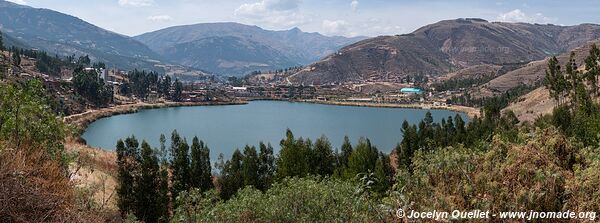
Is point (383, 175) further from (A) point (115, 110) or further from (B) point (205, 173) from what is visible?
(A) point (115, 110)

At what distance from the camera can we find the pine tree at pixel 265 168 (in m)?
37.9

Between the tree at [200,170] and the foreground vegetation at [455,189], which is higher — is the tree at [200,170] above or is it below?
below

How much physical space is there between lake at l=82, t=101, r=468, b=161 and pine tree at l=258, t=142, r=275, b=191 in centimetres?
1868

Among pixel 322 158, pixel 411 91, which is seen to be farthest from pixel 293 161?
pixel 411 91

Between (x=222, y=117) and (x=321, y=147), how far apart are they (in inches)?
3022

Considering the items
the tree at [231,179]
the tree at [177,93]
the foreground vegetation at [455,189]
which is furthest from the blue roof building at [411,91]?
the foreground vegetation at [455,189]

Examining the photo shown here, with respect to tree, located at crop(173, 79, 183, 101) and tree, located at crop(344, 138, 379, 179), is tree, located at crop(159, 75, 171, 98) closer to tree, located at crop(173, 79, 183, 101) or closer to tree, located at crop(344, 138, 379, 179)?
tree, located at crop(173, 79, 183, 101)

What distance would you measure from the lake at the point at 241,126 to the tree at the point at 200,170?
2016 cm

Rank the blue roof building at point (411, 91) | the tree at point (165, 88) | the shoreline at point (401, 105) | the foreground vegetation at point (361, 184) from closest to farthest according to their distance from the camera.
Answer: the foreground vegetation at point (361, 184) < the shoreline at point (401, 105) < the tree at point (165, 88) < the blue roof building at point (411, 91)

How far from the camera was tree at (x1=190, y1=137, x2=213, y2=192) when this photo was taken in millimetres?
36375

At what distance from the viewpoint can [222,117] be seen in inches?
4437

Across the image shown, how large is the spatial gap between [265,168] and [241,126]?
54.8 m

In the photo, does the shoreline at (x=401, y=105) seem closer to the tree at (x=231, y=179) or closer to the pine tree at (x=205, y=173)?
the tree at (x=231, y=179)

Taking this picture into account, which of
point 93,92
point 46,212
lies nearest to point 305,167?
point 46,212
